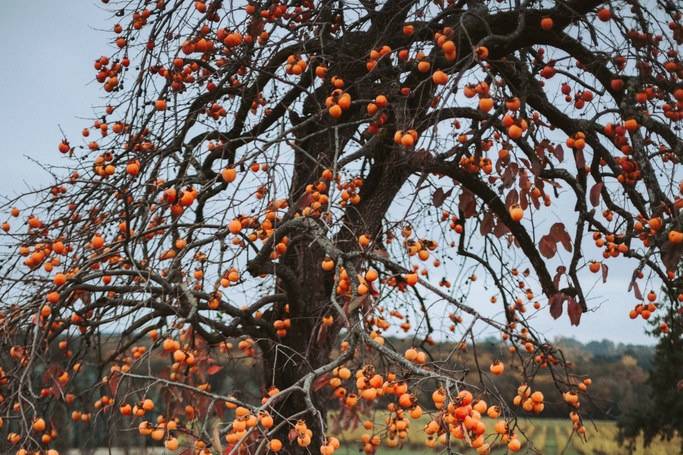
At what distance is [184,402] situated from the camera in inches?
115

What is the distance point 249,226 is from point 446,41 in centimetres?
115

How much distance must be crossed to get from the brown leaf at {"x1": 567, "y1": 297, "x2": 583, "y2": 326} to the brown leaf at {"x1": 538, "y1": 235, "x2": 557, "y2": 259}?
363 millimetres

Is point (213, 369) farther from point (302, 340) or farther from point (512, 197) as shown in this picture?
point (512, 197)

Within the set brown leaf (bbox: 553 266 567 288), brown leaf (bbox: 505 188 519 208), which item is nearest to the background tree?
brown leaf (bbox: 553 266 567 288)

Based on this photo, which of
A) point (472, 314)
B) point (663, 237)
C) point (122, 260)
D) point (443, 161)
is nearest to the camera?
point (472, 314)

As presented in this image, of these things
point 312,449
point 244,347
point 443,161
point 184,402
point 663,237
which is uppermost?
point 443,161

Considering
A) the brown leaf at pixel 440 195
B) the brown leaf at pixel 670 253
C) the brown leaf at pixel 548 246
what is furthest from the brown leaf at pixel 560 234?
the brown leaf at pixel 440 195

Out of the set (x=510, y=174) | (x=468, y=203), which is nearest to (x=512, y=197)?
(x=510, y=174)

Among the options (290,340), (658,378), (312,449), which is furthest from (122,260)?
(658,378)

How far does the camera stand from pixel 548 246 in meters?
2.71

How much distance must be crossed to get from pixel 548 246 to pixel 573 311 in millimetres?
405

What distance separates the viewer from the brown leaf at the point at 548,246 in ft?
8.87

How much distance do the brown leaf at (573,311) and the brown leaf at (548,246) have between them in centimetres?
36

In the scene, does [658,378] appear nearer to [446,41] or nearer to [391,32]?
[391,32]
